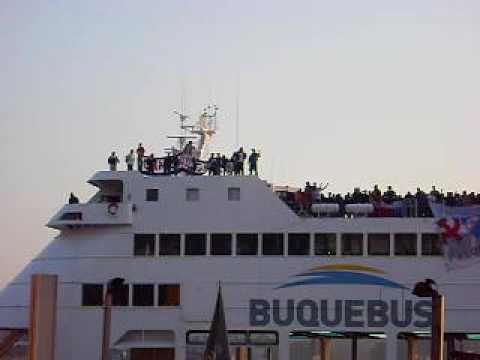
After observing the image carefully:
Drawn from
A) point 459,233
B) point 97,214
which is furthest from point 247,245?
point 459,233

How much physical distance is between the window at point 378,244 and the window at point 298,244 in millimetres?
1844

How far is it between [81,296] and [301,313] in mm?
6604

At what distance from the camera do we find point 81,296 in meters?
30.7

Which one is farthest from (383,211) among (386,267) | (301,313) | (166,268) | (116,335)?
(116,335)

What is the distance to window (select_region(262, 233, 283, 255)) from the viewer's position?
1193 inches

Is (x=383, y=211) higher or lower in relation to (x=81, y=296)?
higher

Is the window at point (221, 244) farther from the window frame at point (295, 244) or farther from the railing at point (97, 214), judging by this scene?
the railing at point (97, 214)

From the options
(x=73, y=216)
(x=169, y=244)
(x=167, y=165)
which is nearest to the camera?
(x=169, y=244)

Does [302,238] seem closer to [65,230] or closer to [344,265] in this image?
[344,265]

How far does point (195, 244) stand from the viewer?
30516mm

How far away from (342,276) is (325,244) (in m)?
1.06

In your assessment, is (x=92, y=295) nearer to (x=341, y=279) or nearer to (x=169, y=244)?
(x=169, y=244)

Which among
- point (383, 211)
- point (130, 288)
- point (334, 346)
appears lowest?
point (334, 346)

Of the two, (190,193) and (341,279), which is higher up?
(190,193)
